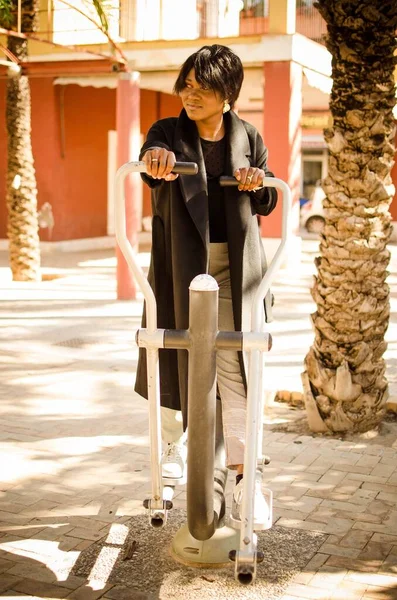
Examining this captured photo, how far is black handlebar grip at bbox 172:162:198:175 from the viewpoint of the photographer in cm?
292

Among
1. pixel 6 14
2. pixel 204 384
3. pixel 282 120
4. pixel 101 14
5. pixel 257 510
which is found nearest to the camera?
pixel 204 384

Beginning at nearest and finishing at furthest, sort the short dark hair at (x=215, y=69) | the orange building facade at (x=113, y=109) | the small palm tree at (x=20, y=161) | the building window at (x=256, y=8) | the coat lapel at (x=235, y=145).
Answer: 1. the short dark hair at (x=215, y=69)
2. the coat lapel at (x=235, y=145)
3. the small palm tree at (x=20, y=161)
4. the orange building facade at (x=113, y=109)
5. the building window at (x=256, y=8)

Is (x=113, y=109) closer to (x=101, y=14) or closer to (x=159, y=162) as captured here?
(x=101, y=14)

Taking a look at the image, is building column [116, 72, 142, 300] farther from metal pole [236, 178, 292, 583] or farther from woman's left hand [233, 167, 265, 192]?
metal pole [236, 178, 292, 583]

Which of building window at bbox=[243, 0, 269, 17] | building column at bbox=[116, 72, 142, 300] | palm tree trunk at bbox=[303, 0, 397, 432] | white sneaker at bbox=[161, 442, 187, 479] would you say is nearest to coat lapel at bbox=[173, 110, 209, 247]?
white sneaker at bbox=[161, 442, 187, 479]

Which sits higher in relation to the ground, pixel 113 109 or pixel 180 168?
pixel 113 109

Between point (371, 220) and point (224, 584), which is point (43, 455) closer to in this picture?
point (224, 584)

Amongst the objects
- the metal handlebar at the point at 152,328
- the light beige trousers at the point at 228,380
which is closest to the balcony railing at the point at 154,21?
the light beige trousers at the point at 228,380

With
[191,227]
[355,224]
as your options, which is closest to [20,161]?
[355,224]

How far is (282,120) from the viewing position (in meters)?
15.2

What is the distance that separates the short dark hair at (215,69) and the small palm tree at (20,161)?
9538 mm

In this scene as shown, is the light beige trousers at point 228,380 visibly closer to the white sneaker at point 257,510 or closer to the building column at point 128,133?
the white sneaker at point 257,510

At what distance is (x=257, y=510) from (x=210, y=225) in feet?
3.64

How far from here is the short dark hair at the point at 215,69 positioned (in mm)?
3186
